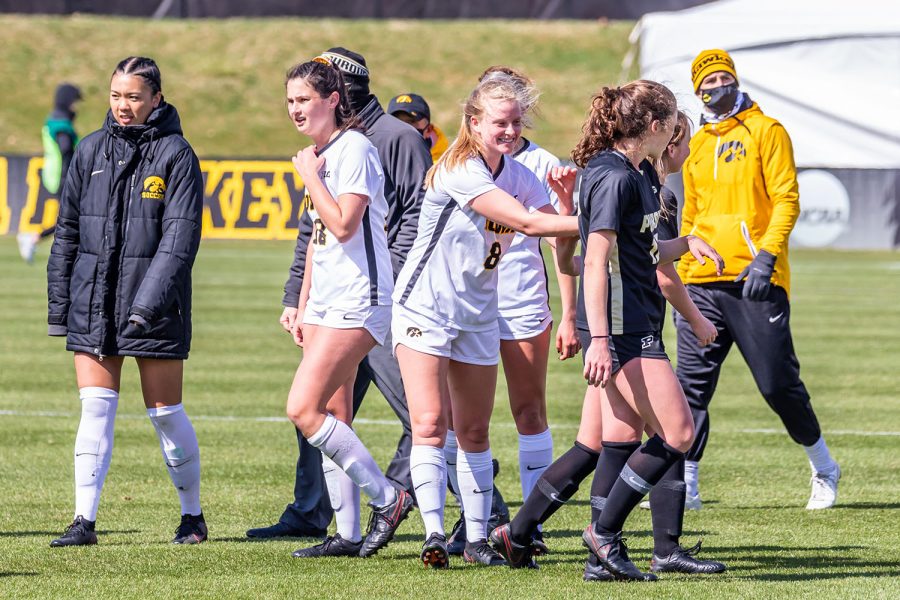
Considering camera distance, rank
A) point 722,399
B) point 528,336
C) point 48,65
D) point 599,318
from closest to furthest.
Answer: point 599,318 < point 528,336 < point 722,399 < point 48,65

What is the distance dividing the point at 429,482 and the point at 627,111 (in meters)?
1.73

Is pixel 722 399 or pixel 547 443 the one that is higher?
pixel 547 443

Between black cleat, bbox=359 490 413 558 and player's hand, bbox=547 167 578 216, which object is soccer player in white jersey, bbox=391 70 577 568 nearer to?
player's hand, bbox=547 167 578 216

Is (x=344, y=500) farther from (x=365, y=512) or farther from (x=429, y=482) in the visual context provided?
(x=365, y=512)

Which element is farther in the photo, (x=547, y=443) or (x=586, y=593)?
(x=547, y=443)

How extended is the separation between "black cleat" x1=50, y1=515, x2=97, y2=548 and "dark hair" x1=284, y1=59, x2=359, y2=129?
2.12 m

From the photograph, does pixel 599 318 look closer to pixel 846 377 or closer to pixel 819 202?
pixel 846 377

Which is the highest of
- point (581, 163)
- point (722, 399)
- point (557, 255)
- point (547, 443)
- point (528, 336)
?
point (581, 163)

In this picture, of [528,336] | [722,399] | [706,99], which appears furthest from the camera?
[722,399]

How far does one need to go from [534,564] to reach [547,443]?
0.81 meters

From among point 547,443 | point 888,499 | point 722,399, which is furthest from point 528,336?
point 722,399

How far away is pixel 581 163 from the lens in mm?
6031

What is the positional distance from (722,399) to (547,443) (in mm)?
5517

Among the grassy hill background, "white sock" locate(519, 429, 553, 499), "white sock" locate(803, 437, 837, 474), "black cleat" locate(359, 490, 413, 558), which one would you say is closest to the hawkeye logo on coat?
"black cleat" locate(359, 490, 413, 558)
